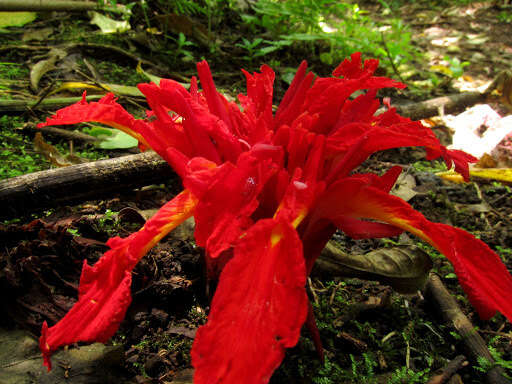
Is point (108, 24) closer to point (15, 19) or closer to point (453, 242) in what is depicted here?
point (15, 19)

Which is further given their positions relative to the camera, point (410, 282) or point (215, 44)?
point (215, 44)

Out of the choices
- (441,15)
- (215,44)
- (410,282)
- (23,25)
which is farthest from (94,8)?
(441,15)

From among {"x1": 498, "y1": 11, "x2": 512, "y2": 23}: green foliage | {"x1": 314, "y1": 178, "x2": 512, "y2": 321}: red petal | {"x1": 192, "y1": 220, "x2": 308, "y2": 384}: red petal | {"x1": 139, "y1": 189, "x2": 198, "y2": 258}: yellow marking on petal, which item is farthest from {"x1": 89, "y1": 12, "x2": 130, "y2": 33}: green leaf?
{"x1": 498, "y1": 11, "x2": 512, "y2": 23}: green foliage

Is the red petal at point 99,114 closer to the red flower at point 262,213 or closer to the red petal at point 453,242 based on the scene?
the red flower at point 262,213

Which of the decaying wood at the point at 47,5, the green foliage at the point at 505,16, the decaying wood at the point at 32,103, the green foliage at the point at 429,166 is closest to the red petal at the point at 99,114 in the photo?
the decaying wood at the point at 32,103

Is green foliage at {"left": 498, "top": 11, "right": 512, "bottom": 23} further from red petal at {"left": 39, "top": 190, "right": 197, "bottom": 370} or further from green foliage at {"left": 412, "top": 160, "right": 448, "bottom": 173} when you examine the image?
red petal at {"left": 39, "top": 190, "right": 197, "bottom": 370}

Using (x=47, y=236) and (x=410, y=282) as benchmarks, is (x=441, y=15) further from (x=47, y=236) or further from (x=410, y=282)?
(x=47, y=236)

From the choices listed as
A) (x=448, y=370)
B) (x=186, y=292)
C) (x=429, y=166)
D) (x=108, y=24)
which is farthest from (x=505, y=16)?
(x=186, y=292)
